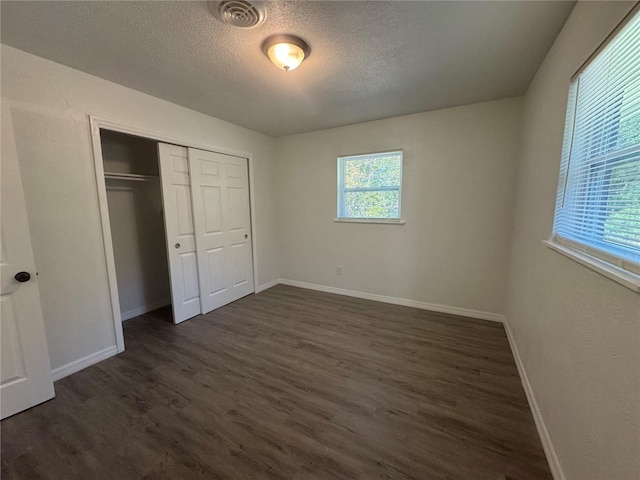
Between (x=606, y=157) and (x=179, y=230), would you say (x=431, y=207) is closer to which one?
(x=606, y=157)

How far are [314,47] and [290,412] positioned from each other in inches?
99.4

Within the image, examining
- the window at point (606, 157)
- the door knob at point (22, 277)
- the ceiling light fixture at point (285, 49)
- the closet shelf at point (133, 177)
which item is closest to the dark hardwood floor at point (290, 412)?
the door knob at point (22, 277)

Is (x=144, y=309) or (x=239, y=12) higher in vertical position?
(x=239, y=12)

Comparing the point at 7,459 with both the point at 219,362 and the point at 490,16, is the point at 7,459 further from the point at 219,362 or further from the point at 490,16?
the point at 490,16

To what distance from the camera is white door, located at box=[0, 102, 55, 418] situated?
5.34ft

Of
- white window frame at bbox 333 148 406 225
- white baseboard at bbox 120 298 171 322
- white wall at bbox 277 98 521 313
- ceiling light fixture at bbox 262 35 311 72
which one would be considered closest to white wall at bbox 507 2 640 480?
white wall at bbox 277 98 521 313

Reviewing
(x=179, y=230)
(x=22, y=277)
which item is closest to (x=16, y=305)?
(x=22, y=277)

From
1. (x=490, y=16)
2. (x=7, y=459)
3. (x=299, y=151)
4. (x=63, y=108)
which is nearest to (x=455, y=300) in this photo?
(x=490, y=16)

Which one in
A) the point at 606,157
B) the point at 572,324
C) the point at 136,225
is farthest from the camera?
the point at 136,225

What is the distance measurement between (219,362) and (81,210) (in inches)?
69.2

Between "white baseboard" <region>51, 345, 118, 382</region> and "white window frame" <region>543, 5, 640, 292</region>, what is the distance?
11.3ft

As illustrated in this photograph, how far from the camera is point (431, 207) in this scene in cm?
308

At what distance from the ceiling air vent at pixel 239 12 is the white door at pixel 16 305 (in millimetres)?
1533

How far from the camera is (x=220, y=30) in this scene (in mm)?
1569
